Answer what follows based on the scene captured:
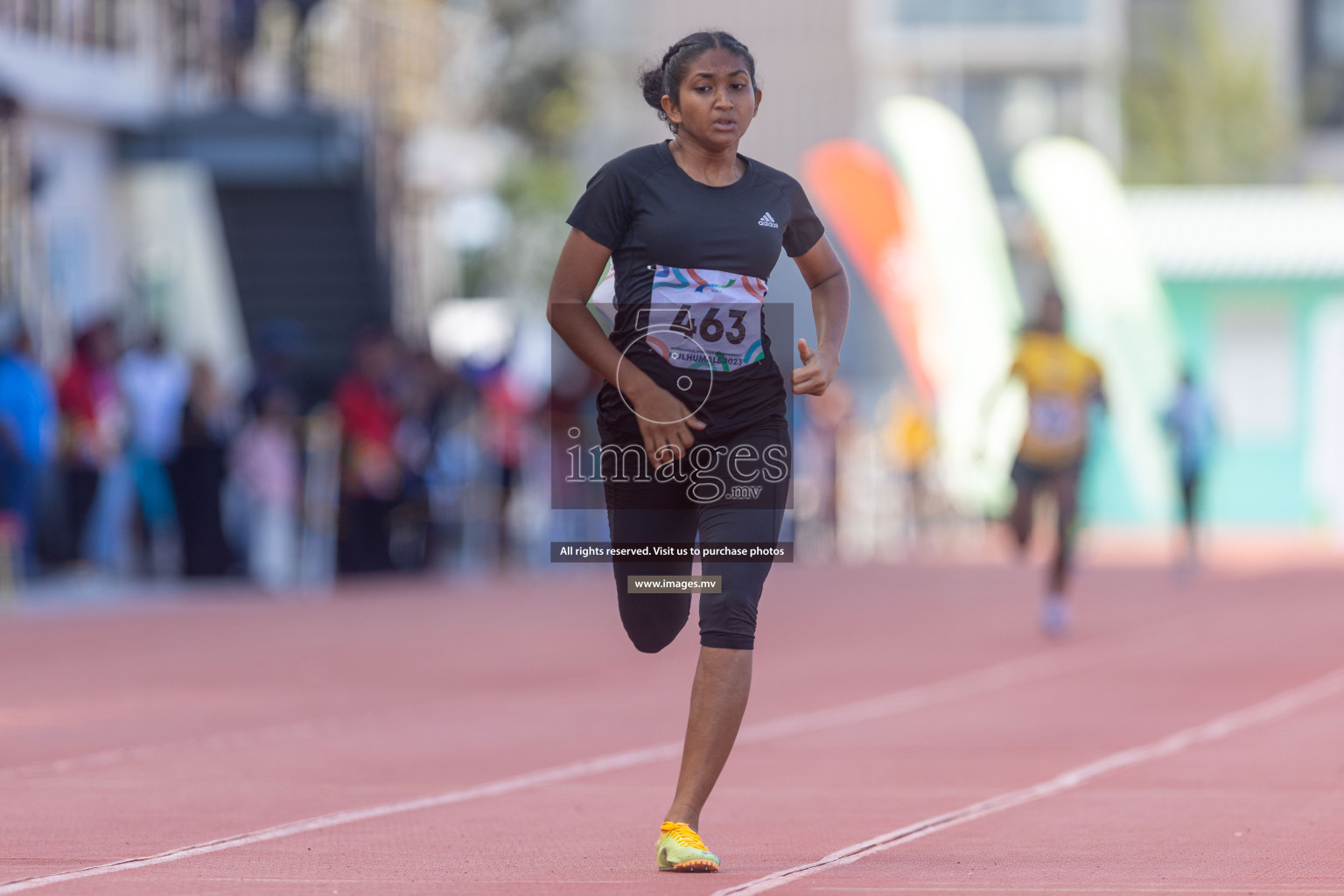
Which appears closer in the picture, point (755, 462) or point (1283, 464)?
point (755, 462)

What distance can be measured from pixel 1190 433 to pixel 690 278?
19.8 meters

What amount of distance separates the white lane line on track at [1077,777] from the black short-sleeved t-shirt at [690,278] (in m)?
1.16

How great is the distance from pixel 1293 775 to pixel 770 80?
4466 cm

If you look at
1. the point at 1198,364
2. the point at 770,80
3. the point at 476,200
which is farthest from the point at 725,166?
the point at 770,80

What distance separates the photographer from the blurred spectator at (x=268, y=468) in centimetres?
1953

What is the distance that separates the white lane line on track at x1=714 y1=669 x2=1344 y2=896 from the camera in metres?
6.42

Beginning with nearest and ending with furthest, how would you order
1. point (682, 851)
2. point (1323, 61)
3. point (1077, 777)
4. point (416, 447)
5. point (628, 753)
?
point (682, 851) < point (1077, 777) < point (628, 753) < point (416, 447) < point (1323, 61)

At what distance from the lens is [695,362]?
6.40 m

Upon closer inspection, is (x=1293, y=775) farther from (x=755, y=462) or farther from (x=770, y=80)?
(x=770, y=80)

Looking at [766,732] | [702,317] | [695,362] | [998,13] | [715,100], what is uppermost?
[998,13]

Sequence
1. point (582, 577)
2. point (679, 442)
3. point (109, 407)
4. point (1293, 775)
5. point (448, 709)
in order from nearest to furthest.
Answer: point (679, 442) → point (1293, 775) → point (448, 709) → point (109, 407) → point (582, 577)

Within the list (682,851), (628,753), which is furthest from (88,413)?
(682,851)

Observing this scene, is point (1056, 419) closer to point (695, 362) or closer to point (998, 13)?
point (695, 362)

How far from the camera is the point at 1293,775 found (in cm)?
884
